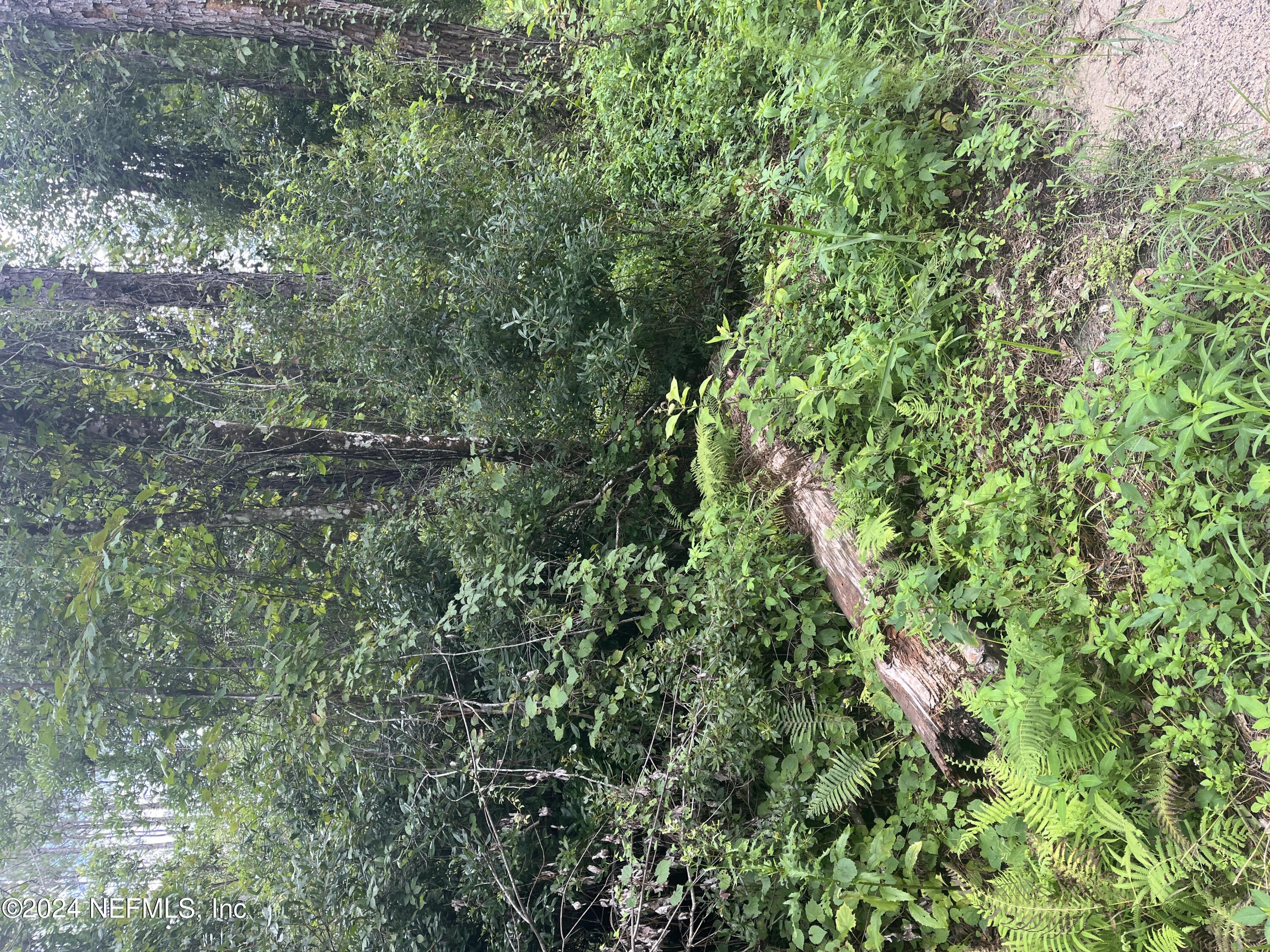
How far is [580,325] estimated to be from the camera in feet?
14.4

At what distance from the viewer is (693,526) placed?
4203 millimetres

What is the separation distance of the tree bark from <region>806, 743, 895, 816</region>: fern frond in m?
2.92

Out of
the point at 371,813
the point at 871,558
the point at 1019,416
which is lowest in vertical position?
the point at 371,813

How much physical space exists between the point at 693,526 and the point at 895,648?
1.55 meters

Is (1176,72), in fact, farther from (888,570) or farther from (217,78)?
(217,78)

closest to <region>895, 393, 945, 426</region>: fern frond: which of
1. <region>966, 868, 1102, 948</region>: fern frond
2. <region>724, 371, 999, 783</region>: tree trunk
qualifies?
<region>724, 371, 999, 783</region>: tree trunk

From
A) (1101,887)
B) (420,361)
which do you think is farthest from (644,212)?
(1101,887)

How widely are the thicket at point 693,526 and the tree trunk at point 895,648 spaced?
9 cm

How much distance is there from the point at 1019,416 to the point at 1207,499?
73 cm

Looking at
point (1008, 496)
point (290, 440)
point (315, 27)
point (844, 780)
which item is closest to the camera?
point (1008, 496)

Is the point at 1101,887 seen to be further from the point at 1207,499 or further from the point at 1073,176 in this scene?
the point at 1073,176

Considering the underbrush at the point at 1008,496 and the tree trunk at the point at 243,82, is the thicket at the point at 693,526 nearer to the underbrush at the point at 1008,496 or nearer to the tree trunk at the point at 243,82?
the underbrush at the point at 1008,496

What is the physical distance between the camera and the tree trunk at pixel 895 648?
2.67 m

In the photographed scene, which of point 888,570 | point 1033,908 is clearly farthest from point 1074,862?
point 888,570
